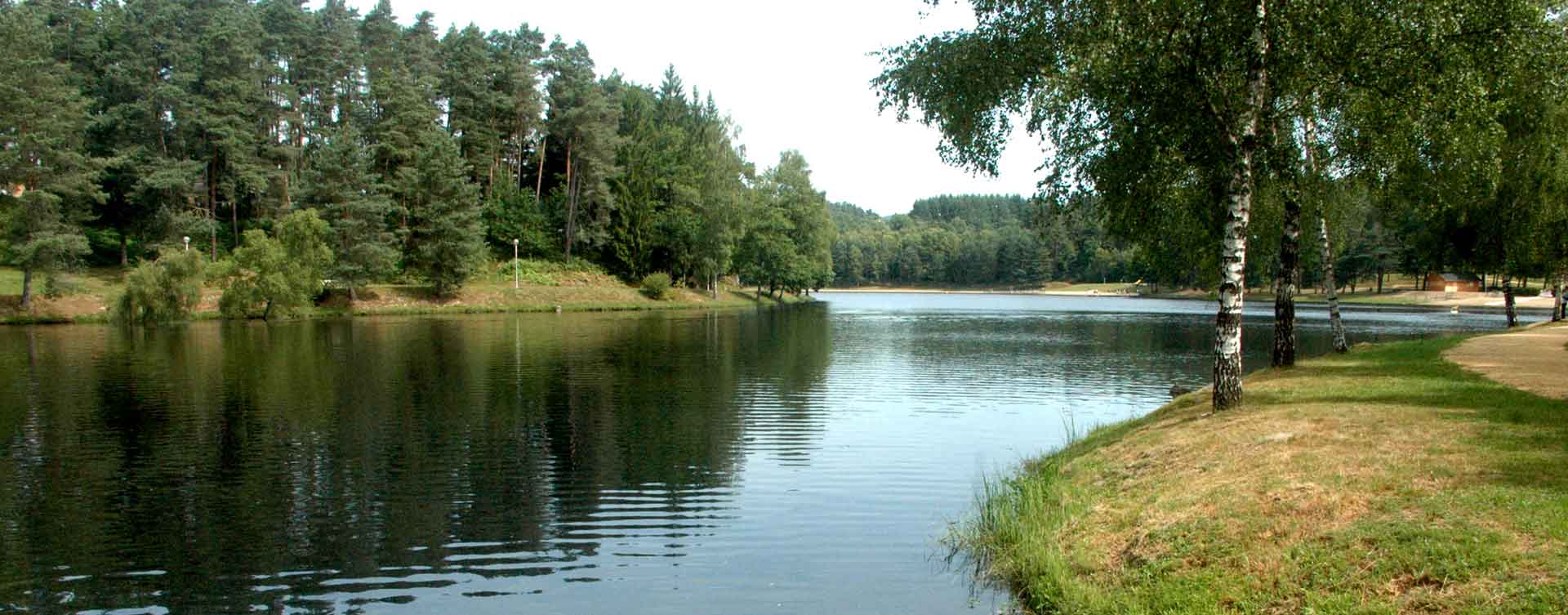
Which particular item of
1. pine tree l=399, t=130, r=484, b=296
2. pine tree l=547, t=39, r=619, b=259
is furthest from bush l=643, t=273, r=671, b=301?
pine tree l=399, t=130, r=484, b=296

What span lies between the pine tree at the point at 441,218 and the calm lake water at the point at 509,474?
35.0m

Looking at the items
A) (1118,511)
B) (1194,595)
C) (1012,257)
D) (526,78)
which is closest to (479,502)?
(1118,511)

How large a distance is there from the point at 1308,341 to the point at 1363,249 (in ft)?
258

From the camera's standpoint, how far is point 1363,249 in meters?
111

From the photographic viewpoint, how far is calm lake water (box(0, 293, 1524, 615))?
405 inches

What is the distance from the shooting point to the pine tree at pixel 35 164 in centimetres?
5453

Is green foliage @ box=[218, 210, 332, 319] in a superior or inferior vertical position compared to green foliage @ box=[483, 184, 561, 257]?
inferior

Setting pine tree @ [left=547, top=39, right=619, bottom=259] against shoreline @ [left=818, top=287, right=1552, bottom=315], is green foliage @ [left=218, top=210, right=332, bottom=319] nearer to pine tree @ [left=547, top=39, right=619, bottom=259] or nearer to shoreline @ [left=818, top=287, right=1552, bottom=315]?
pine tree @ [left=547, top=39, right=619, bottom=259]

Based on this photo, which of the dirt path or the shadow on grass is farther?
the dirt path

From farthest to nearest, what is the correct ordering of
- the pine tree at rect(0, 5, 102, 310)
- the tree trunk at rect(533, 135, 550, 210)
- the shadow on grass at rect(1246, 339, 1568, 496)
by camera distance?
the tree trunk at rect(533, 135, 550, 210), the pine tree at rect(0, 5, 102, 310), the shadow on grass at rect(1246, 339, 1568, 496)

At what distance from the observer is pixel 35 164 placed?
58.7 m

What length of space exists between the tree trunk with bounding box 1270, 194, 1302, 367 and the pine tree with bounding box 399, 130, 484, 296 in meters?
62.6

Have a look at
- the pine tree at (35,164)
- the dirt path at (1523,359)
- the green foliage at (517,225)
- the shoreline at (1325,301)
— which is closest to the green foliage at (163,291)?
the pine tree at (35,164)

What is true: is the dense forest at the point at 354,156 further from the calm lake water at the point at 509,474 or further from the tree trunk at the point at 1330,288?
the tree trunk at the point at 1330,288
